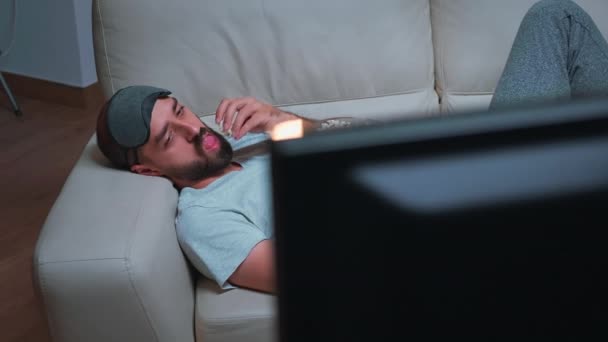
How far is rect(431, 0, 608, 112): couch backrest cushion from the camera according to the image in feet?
6.16

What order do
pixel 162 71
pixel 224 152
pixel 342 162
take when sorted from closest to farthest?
pixel 342 162
pixel 224 152
pixel 162 71

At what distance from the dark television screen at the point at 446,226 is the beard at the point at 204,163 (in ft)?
4.10

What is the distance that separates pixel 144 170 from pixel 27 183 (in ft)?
5.08

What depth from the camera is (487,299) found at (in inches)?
13.1

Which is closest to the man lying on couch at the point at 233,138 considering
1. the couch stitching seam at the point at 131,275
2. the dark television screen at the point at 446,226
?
the couch stitching seam at the point at 131,275

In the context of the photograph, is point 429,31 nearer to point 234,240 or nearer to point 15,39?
point 234,240

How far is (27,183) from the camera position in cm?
282

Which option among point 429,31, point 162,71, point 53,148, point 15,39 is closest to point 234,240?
point 162,71

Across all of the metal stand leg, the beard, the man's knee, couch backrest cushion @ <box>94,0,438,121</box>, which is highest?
the man's knee

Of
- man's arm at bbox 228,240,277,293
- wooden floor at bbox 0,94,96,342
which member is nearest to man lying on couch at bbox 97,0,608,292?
man's arm at bbox 228,240,277,293

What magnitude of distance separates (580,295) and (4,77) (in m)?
4.01

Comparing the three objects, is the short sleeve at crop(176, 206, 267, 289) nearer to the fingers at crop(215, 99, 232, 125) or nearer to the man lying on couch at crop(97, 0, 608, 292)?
the man lying on couch at crop(97, 0, 608, 292)

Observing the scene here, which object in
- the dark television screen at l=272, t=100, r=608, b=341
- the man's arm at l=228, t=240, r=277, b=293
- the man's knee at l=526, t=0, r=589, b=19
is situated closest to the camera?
the dark television screen at l=272, t=100, r=608, b=341

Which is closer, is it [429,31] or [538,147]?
[538,147]
